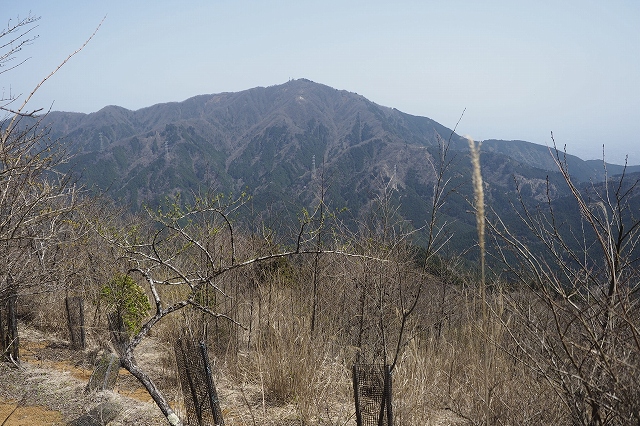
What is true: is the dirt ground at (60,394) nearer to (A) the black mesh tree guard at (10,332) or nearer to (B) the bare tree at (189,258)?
(A) the black mesh tree guard at (10,332)

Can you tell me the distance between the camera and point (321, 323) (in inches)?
208

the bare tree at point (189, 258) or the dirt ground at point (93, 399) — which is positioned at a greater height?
the bare tree at point (189, 258)

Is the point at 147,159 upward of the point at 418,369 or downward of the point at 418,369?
upward

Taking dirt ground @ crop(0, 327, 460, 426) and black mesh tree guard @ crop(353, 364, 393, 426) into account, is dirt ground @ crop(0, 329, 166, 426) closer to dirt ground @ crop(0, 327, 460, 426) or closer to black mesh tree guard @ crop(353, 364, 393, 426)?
dirt ground @ crop(0, 327, 460, 426)

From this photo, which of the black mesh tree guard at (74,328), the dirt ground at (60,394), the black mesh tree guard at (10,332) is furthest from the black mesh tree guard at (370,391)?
the black mesh tree guard at (74,328)

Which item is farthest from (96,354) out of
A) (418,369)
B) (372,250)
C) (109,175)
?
(109,175)

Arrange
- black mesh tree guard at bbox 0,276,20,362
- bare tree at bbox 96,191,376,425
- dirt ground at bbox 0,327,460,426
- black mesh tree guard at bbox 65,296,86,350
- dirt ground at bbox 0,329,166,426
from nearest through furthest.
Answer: bare tree at bbox 96,191,376,425 < dirt ground at bbox 0,327,460,426 < dirt ground at bbox 0,329,166,426 < black mesh tree guard at bbox 0,276,20,362 < black mesh tree guard at bbox 65,296,86,350

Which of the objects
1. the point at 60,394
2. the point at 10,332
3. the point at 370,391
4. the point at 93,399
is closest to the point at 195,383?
the point at 370,391

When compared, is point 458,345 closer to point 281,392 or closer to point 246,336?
point 281,392

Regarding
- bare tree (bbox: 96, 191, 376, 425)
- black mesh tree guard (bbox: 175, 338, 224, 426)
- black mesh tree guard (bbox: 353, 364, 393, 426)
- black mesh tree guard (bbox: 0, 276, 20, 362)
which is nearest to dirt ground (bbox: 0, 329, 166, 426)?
black mesh tree guard (bbox: 0, 276, 20, 362)

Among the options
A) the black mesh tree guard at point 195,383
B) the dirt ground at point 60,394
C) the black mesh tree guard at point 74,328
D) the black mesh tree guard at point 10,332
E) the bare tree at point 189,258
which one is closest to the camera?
the bare tree at point 189,258

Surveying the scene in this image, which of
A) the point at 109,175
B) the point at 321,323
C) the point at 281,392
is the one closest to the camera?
the point at 281,392

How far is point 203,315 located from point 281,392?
121 cm

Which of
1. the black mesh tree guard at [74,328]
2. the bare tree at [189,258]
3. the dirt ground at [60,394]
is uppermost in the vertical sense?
the bare tree at [189,258]
